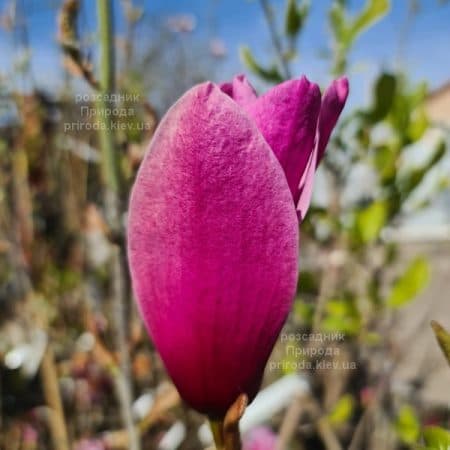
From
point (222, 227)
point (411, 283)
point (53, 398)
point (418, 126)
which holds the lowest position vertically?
point (53, 398)

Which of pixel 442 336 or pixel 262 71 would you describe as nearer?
pixel 442 336

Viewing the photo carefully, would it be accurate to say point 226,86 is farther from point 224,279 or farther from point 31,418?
point 31,418

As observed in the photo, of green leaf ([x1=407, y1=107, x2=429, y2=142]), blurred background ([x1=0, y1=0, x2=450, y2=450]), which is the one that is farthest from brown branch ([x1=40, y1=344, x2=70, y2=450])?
green leaf ([x1=407, y1=107, x2=429, y2=142])

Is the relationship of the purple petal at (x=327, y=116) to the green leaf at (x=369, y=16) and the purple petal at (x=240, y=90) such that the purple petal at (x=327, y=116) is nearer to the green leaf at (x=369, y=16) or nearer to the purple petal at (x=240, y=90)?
the purple petal at (x=240, y=90)

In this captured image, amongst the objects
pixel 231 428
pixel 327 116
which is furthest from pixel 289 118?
pixel 231 428

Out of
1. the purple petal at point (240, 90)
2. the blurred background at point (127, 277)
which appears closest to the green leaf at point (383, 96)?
the blurred background at point (127, 277)

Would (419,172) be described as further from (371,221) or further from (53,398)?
(53,398)

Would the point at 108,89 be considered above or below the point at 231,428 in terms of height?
above

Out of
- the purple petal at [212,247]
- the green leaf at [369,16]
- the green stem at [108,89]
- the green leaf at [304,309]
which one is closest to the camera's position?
the purple petal at [212,247]
